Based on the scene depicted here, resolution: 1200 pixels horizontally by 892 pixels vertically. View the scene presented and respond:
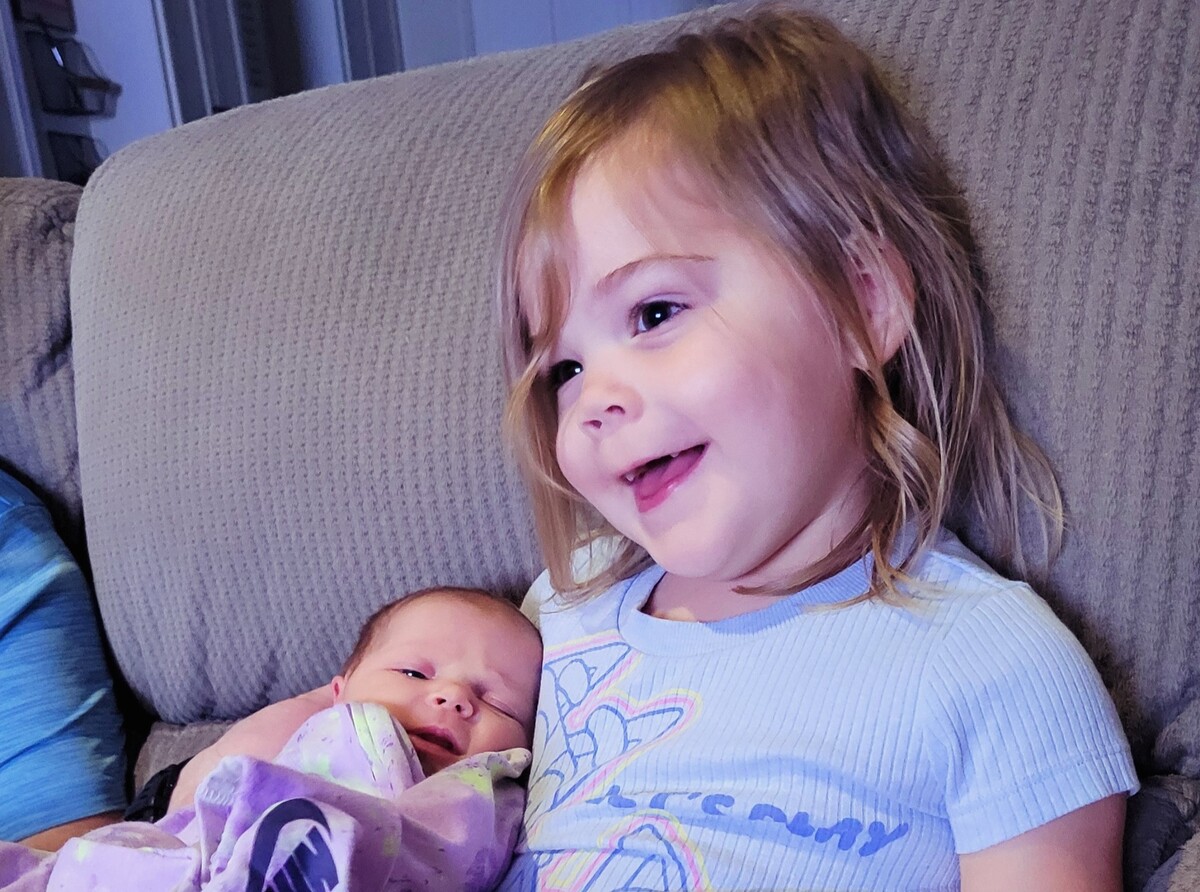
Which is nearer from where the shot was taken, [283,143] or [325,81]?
[283,143]

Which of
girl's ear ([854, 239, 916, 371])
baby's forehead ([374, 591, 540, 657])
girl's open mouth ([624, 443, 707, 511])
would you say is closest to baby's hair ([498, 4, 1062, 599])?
girl's ear ([854, 239, 916, 371])

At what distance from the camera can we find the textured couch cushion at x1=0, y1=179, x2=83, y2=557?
120 cm

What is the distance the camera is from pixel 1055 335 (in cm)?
69

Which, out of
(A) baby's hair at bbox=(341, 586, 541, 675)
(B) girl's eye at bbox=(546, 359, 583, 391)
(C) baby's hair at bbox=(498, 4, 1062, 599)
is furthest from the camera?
(A) baby's hair at bbox=(341, 586, 541, 675)

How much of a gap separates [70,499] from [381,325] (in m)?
0.51

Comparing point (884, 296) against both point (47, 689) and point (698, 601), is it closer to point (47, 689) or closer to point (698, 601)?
point (698, 601)

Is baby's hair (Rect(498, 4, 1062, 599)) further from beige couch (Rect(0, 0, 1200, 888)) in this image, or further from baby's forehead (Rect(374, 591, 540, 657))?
baby's forehead (Rect(374, 591, 540, 657))

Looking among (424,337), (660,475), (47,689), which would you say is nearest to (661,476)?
(660,475)

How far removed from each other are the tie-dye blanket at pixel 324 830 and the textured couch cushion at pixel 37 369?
53 cm

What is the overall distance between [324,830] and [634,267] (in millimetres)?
398

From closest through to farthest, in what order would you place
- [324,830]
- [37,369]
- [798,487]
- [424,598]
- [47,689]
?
[324,830] < [798,487] < [424,598] < [47,689] < [37,369]

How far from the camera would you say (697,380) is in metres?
0.66

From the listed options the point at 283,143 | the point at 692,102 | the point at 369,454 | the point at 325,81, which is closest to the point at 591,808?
the point at 369,454

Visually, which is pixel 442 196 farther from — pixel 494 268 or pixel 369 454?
pixel 369 454
